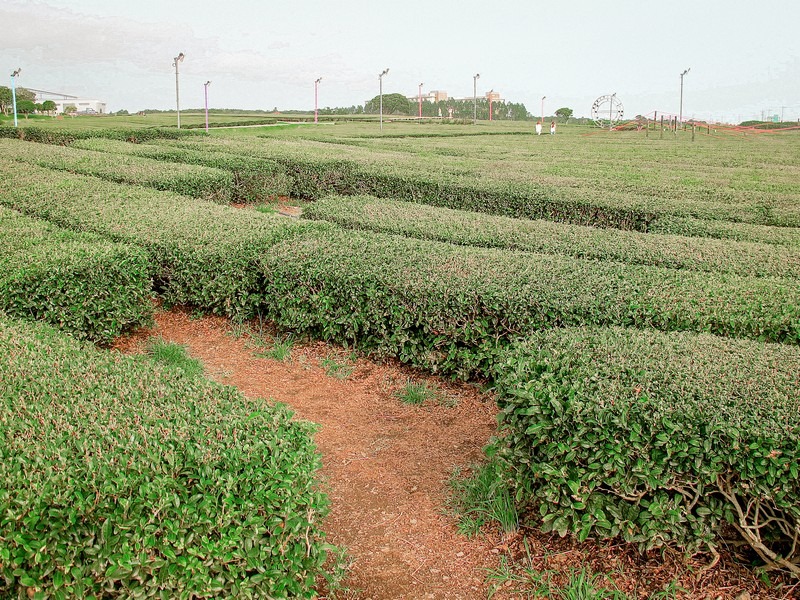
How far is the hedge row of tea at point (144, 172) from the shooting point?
432 inches

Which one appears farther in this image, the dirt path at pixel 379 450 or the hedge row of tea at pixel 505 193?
the hedge row of tea at pixel 505 193

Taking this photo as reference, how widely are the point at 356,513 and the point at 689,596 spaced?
5.64 feet

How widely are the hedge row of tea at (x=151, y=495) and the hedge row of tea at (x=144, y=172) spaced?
841cm

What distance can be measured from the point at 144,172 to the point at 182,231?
526 cm

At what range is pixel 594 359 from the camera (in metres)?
3.52

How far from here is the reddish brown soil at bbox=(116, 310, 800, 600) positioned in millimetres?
3127

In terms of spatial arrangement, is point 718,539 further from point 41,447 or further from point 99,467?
point 41,447

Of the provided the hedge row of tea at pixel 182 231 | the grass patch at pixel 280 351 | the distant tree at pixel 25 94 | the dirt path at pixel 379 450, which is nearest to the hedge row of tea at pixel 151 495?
the dirt path at pixel 379 450

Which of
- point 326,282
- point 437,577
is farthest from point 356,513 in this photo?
point 326,282

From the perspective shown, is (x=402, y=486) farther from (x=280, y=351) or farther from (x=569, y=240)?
(x=569, y=240)

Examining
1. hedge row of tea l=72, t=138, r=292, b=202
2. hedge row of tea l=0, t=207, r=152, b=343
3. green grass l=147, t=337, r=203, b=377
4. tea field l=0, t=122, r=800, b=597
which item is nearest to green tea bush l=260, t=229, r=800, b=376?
tea field l=0, t=122, r=800, b=597

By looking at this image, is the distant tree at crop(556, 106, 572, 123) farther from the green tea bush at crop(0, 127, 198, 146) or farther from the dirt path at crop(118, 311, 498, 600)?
the dirt path at crop(118, 311, 498, 600)

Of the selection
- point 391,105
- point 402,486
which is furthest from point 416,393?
point 391,105

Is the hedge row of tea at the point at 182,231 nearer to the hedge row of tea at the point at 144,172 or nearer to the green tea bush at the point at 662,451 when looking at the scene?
the hedge row of tea at the point at 144,172
